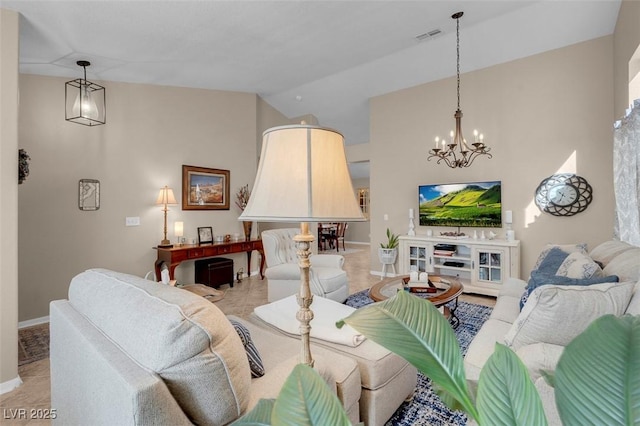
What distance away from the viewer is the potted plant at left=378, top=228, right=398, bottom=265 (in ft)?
16.9

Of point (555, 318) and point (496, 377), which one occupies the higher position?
point (496, 377)

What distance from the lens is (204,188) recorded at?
4.93 m

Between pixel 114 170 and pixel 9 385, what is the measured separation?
2.61 meters

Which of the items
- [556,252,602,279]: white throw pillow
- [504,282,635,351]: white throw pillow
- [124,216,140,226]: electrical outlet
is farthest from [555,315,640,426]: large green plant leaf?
[124,216,140,226]: electrical outlet

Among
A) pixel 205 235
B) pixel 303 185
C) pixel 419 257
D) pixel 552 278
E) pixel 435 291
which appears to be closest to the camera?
pixel 303 185

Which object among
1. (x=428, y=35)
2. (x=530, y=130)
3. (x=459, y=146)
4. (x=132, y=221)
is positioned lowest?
(x=132, y=221)

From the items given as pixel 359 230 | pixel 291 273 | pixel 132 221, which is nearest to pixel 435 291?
pixel 291 273

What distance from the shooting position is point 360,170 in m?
10.1

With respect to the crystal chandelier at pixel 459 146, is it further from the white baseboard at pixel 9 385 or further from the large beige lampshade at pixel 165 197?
the white baseboard at pixel 9 385

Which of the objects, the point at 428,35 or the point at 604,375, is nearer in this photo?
the point at 604,375

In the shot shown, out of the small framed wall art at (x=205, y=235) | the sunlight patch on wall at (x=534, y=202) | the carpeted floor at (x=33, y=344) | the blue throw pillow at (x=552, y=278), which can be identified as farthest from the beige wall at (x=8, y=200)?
the sunlight patch on wall at (x=534, y=202)

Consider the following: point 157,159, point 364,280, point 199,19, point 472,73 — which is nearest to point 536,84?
point 472,73

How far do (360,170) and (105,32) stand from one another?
8.01m

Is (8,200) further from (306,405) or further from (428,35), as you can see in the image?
(428,35)
